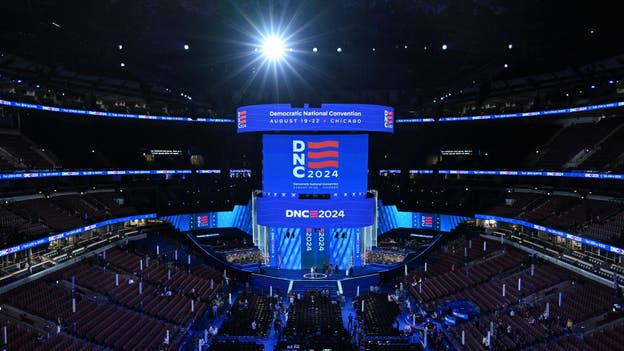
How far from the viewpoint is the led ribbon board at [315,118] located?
31.9 meters

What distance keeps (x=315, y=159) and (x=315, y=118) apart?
3.26 metres

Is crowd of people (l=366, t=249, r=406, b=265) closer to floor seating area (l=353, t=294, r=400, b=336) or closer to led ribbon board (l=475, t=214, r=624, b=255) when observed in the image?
led ribbon board (l=475, t=214, r=624, b=255)

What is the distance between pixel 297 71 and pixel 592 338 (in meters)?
25.1

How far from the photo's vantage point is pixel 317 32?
2614cm

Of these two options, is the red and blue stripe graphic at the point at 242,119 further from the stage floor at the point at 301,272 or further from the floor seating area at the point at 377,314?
the floor seating area at the point at 377,314

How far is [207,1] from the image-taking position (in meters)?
24.3

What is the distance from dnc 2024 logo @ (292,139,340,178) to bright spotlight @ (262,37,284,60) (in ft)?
21.2

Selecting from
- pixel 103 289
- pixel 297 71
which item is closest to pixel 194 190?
pixel 297 71

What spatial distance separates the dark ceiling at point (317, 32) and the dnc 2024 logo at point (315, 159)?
3.31 m

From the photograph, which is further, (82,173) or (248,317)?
(82,173)

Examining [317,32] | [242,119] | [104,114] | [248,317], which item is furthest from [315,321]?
[104,114]

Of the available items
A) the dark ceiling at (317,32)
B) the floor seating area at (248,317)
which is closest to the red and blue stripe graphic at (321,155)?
the dark ceiling at (317,32)

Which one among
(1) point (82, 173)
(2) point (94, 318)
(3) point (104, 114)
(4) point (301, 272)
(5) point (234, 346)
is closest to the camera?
(5) point (234, 346)

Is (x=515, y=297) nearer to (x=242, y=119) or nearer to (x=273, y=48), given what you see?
(x=273, y=48)
